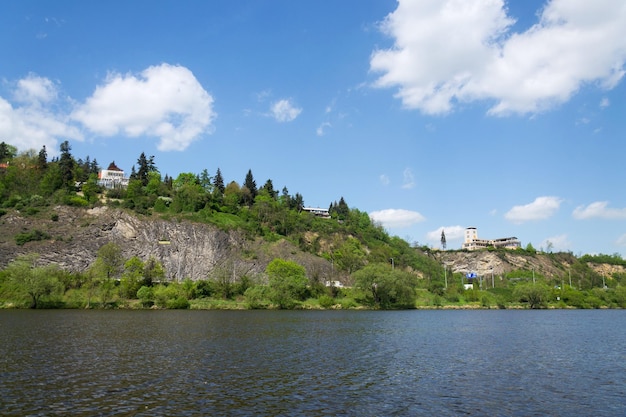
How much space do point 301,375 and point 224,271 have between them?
3589 inches

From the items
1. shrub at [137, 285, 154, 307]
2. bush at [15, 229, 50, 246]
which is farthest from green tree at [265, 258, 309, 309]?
bush at [15, 229, 50, 246]

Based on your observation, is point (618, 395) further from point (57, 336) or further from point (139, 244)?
point (139, 244)

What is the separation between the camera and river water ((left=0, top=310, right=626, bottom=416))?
20.4 metres

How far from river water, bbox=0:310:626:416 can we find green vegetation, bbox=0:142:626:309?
2144 inches

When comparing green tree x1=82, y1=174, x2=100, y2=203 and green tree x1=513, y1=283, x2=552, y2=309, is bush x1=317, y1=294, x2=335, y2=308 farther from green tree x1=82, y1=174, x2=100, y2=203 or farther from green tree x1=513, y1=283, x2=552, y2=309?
green tree x1=82, y1=174, x2=100, y2=203

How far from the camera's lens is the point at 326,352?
123 ft

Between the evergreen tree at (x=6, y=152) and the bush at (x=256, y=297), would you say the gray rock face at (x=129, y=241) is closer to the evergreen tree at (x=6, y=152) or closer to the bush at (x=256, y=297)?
the bush at (x=256, y=297)

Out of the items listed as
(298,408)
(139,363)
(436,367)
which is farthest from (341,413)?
(139,363)

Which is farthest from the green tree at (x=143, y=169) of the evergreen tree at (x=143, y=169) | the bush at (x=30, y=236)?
the bush at (x=30, y=236)

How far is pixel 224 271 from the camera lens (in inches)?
4555

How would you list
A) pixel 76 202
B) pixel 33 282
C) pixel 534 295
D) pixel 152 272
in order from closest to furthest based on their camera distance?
pixel 33 282, pixel 152 272, pixel 534 295, pixel 76 202

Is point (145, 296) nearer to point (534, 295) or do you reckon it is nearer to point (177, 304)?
point (177, 304)

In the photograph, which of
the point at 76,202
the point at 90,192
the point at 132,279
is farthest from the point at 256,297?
the point at 90,192

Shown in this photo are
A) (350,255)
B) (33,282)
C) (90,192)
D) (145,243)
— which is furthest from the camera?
(350,255)
